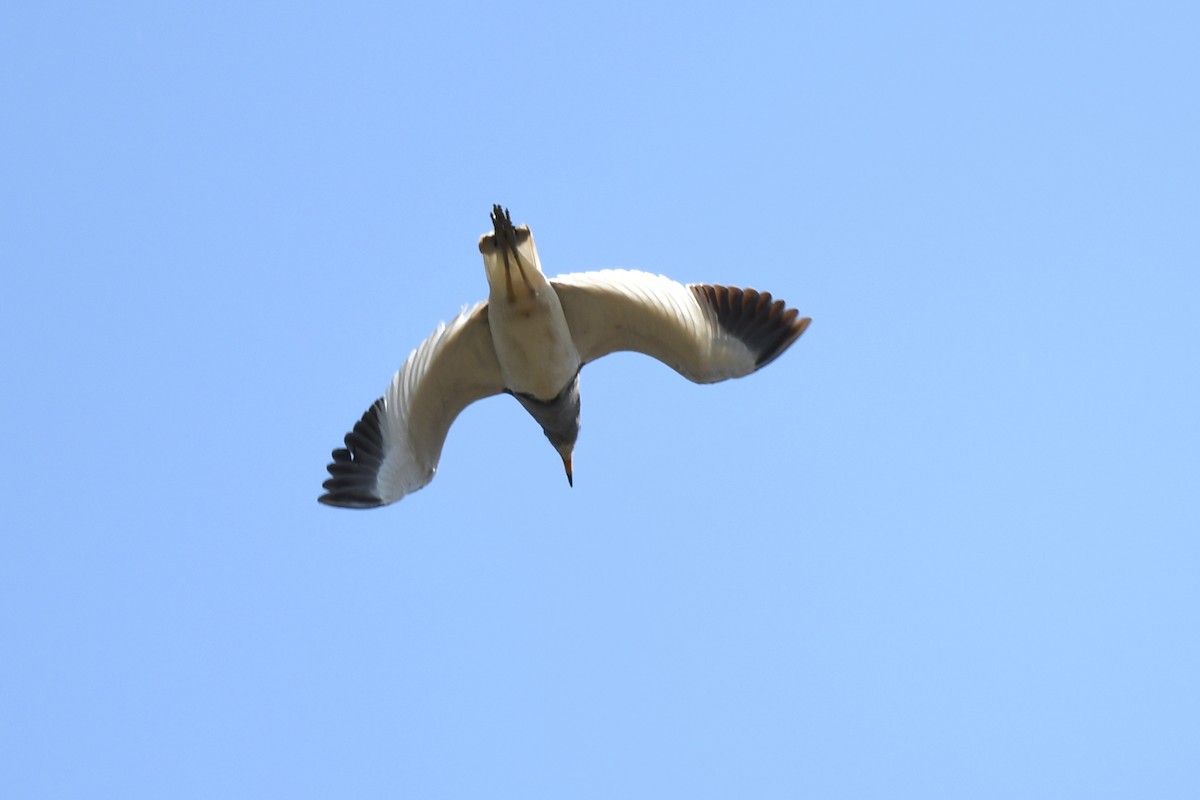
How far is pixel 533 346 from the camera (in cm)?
1071

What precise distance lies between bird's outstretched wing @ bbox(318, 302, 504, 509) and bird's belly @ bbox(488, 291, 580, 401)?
0.28 meters

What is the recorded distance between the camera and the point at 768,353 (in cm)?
1084

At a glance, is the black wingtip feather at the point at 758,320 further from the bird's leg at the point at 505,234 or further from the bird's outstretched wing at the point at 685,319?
the bird's leg at the point at 505,234

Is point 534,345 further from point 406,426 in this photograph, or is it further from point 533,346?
point 406,426

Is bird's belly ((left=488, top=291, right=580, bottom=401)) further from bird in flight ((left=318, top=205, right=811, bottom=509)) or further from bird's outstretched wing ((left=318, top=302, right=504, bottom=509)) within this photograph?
bird's outstretched wing ((left=318, top=302, right=504, bottom=509))

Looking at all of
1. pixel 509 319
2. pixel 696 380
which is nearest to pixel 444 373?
pixel 509 319

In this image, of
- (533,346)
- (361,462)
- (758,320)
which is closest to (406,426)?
(361,462)

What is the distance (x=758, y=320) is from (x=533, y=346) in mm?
1688

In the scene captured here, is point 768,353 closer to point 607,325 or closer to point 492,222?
point 607,325

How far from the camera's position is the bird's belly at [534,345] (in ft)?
34.7

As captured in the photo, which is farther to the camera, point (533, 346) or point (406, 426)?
point (406, 426)

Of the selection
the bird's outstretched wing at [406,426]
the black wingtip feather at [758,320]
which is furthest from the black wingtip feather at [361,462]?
the black wingtip feather at [758,320]

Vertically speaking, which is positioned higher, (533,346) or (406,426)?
(533,346)

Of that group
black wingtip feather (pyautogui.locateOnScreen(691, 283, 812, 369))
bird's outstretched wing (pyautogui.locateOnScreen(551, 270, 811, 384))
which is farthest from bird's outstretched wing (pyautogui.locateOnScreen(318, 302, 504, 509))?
black wingtip feather (pyautogui.locateOnScreen(691, 283, 812, 369))
